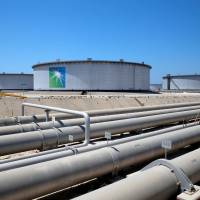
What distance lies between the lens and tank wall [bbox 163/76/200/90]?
5819cm

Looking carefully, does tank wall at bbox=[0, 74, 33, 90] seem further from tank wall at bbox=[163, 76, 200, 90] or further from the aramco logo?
tank wall at bbox=[163, 76, 200, 90]

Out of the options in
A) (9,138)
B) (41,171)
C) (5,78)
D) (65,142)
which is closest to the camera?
(41,171)

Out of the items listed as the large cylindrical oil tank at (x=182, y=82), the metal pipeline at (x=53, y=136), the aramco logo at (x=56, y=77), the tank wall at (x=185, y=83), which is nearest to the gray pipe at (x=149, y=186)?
the metal pipeline at (x=53, y=136)

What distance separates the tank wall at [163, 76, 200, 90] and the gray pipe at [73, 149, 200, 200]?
5699 centimetres

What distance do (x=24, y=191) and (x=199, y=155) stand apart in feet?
8.43

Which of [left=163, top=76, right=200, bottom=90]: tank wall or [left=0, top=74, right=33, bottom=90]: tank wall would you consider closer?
[left=0, top=74, right=33, bottom=90]: tank wall

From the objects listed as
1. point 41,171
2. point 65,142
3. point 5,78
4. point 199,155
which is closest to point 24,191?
point 41,171

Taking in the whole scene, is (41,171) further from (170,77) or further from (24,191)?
(170,77)

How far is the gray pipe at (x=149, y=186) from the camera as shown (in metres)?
2.93

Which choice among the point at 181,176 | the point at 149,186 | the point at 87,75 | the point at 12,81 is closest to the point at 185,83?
the point at 87,75

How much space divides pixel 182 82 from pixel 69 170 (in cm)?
5807

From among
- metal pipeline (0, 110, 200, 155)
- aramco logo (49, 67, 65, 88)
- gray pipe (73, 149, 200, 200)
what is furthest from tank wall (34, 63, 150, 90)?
gray pipe (73, 149, 200, 200)

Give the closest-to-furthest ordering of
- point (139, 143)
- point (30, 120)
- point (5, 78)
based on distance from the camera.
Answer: point (139, 143) < point (30, 120) < point (5, 78)

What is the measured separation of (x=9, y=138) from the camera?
6.03 metres
